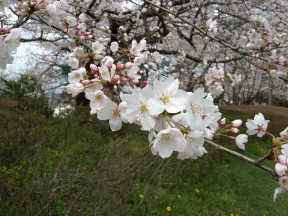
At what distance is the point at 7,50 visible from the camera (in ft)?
3.30

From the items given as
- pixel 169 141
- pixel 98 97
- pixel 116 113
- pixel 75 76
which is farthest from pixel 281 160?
Answer: pixel 75 76

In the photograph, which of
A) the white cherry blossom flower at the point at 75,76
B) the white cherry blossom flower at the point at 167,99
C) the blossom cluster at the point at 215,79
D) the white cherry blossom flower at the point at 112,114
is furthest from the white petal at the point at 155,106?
the blossom cluster at the point at 215,79

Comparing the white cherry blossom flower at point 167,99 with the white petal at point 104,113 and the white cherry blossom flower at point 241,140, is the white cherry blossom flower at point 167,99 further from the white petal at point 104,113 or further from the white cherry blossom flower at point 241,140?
the white cherry blossom flower at point 241,140

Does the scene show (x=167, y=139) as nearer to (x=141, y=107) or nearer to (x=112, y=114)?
(x=141, y=107)

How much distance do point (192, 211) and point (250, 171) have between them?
8.17 ft

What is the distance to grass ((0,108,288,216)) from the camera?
2.05 metres

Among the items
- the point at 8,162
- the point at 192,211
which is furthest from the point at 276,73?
the point at 8,162

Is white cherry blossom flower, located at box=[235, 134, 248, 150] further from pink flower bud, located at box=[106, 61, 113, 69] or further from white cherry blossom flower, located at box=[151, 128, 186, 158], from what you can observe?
pink flower bud, located at box=[106, 61, 113, 69]

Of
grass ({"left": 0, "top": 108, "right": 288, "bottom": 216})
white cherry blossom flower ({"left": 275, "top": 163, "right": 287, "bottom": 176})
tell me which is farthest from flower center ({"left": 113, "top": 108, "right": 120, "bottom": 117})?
grass ({"left": 0, "top": 108, "right": 288, "bottom": 216})

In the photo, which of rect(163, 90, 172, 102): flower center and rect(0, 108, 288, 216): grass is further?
rect(0, 108, 288, 216): grass

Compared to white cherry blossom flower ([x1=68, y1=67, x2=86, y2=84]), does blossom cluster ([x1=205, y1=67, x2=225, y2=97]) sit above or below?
below

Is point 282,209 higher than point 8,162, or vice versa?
point 8,162

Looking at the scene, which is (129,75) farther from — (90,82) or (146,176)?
(146,176)

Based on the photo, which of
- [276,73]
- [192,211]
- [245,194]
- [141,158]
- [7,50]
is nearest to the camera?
[7,50]
